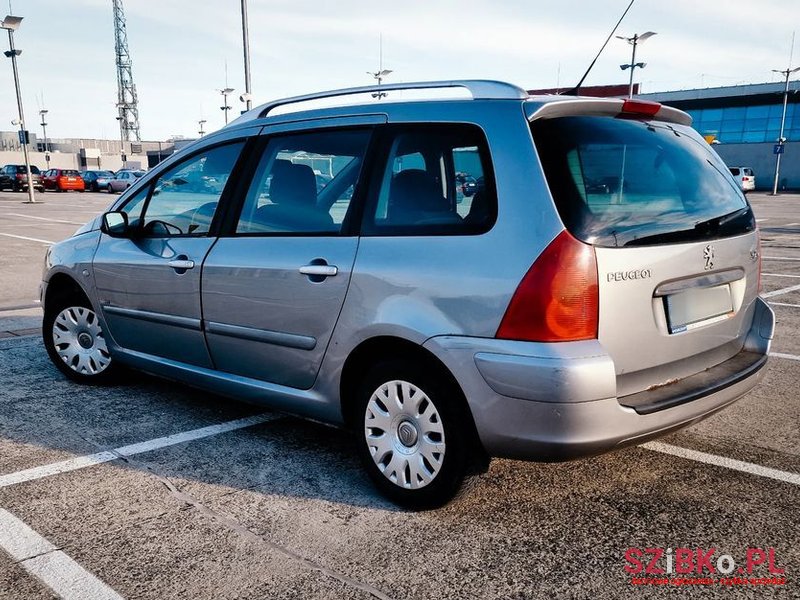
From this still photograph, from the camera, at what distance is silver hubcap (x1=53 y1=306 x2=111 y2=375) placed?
15.9 ft

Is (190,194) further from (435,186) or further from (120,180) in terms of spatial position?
(120,180)

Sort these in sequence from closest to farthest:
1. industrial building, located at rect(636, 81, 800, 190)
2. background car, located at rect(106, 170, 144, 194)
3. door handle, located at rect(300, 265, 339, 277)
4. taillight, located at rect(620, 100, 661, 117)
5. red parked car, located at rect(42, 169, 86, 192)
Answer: taillight, located at rect(620, 100, 661, 117)
door handle, located at rect(300, 265, 339, 277)
background car, located at rect(106, 170, 144, 194)
red parked car, located at rect(42, 169, 86, 192)
industrial building, located at rect(636, 81, 800, 190)

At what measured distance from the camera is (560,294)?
8.60ft

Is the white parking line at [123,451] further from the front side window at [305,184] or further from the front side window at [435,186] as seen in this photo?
the front side window at [435,186]

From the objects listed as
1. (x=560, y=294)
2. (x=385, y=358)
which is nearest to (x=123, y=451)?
(x=385, y=358)

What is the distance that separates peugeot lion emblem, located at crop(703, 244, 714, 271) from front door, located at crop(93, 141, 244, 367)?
2454 mm

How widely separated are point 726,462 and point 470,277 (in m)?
1.83

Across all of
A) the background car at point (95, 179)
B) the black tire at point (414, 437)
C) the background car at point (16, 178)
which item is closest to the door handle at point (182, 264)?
the black tire at point (414, 437)

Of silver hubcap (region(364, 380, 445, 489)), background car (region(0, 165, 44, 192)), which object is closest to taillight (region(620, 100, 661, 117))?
silver hubcap (region(364, 380, 445, 489))

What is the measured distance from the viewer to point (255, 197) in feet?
12.5

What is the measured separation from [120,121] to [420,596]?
111 m

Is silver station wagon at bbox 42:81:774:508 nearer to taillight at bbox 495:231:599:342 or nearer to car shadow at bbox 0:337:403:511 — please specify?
taillight at bbox 495:231:599:342

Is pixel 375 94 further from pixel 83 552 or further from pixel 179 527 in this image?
pixel 83 552

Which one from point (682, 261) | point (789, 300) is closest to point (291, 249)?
point (682, 261)
